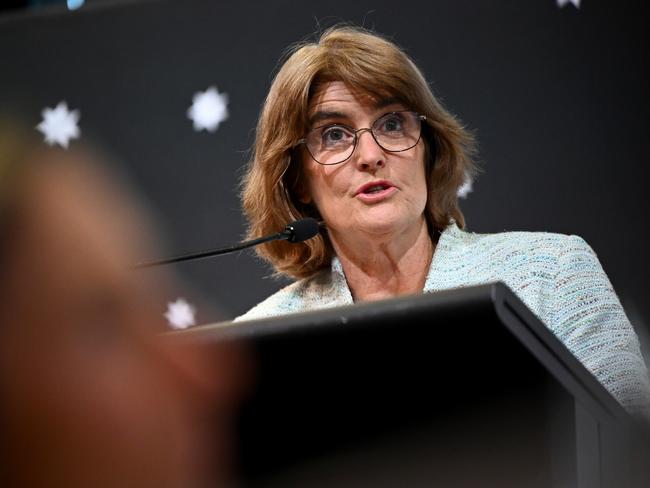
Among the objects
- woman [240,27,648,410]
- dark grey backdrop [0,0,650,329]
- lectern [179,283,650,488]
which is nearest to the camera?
lectern [179,283,650,488]

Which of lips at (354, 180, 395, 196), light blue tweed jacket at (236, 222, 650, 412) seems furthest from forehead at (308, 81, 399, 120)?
light blue tweed jacket at (236, 222, 650, 412)

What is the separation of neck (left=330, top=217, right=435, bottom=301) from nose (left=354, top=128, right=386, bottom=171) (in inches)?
4.7

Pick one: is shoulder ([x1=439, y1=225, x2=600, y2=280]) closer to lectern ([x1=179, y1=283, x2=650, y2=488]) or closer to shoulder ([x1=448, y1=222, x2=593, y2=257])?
shoulder ([x1=448, y1=222, x2=593, y2=257])

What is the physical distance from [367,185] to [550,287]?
0.35m

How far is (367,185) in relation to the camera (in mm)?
1773

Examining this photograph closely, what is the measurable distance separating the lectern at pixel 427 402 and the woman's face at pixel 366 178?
960 millimetres

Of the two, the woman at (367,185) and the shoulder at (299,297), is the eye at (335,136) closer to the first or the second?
the woman at (367,185)

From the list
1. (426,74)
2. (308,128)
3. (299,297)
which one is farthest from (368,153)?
(426,74)

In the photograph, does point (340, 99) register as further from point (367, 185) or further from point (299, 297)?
point (299, 297)

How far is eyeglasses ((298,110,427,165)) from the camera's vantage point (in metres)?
1.79

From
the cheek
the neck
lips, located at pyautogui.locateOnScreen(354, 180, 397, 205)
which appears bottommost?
the neck

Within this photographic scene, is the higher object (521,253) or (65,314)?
(521,253)

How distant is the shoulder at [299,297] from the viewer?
1.82 metres

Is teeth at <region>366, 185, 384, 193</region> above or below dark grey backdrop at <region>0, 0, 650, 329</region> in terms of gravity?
below
